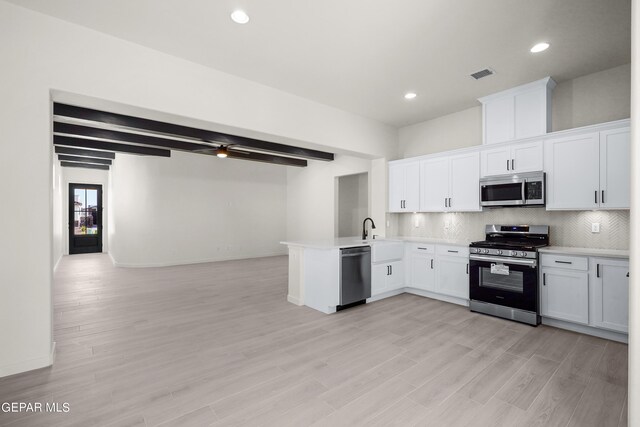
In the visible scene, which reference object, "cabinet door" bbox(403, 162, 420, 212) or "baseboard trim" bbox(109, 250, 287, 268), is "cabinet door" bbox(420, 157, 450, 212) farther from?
"baseboard trim" bbox(109, 250, 287, 268)

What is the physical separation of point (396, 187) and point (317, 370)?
3756mm

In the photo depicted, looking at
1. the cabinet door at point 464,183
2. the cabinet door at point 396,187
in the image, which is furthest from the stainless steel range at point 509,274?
the cabinet door at point 396,187

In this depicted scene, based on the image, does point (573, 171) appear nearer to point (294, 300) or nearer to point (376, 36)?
point (376, 36)

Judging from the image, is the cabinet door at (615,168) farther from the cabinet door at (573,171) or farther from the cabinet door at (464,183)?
the cabinet door at (464,183)

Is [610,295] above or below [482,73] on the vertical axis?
below

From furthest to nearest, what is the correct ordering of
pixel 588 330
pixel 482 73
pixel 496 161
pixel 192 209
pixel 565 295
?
pixel 192 209 → pixel 496 161 → pixel 482 73 → pixel 565 295 → pixel 588 330

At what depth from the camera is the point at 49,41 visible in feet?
8.70

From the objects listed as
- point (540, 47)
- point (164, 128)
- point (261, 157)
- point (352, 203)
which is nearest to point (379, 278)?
point (540, 47)

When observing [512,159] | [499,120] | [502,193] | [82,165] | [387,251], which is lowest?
[387,251]

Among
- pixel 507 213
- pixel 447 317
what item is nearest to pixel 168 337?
pixel 447 317

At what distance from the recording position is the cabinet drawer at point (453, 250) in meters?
4.31

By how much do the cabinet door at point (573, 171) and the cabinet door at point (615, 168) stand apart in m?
0.05

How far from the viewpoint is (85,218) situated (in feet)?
35.7

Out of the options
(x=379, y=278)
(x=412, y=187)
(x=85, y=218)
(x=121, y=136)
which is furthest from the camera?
(x=85, y=218)
